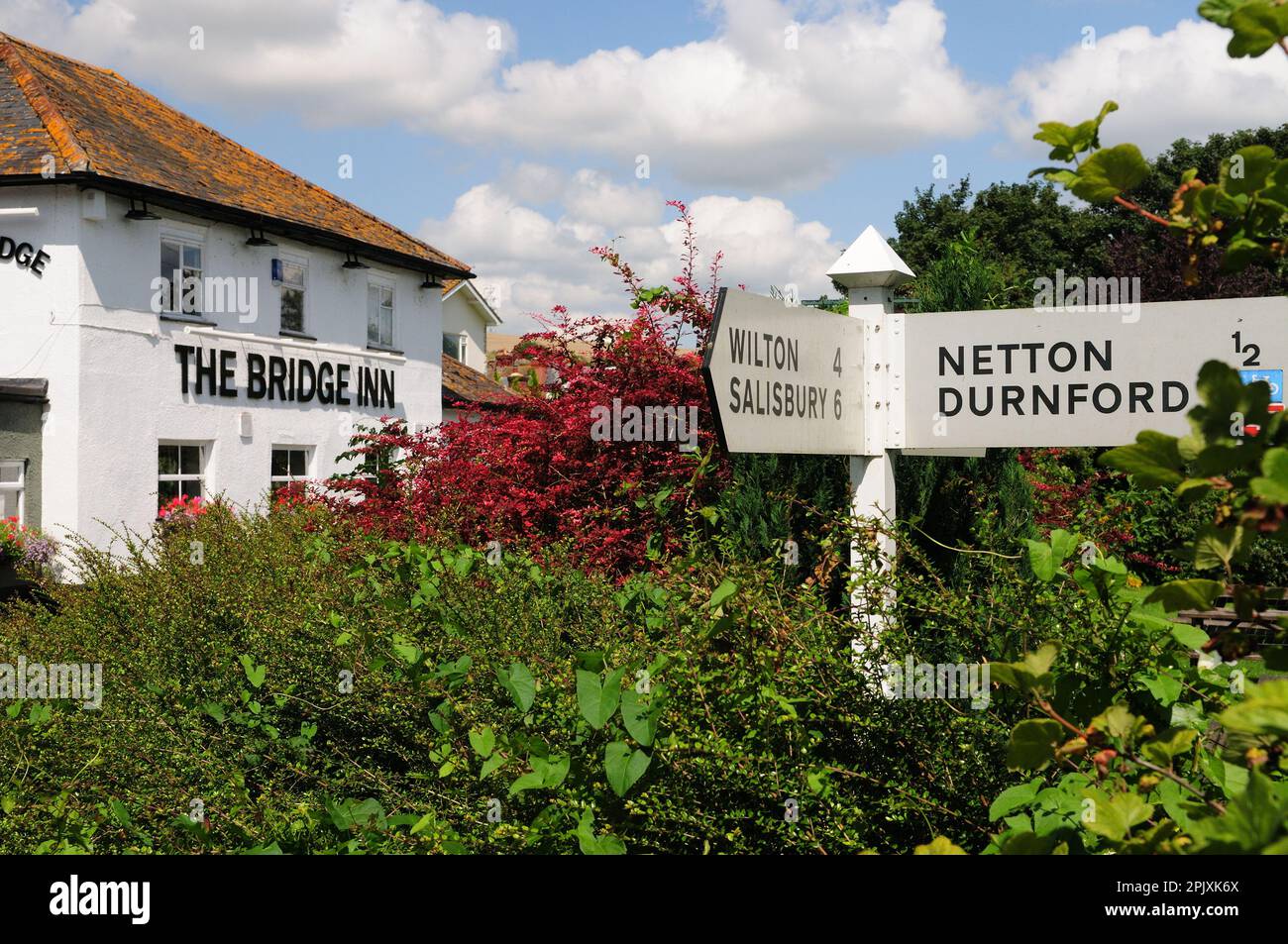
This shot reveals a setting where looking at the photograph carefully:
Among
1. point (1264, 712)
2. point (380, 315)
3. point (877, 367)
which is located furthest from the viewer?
point (380, 315)

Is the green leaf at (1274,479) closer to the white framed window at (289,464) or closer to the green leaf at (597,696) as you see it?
the green leaf at (597,696)

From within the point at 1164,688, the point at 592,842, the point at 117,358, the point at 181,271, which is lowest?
the point at 592,842

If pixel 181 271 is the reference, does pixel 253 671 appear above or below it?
below

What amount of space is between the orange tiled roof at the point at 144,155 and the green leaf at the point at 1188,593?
15.0 metres

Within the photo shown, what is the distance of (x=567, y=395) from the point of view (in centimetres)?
714

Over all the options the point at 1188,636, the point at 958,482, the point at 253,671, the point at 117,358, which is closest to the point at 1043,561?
the point at 1188,636

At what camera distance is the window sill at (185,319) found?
50.2ft

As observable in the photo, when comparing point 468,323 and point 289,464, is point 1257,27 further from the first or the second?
point 468,323

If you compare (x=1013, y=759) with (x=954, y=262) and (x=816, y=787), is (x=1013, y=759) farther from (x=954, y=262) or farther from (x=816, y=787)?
(x=954, y=262)

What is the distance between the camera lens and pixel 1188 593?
121 centimetres

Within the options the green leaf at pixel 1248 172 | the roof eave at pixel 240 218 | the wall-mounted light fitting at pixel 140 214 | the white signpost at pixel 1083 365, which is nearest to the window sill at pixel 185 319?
the wall-mounted light fitting at pixel 140 214

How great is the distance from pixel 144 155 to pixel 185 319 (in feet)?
7.85
